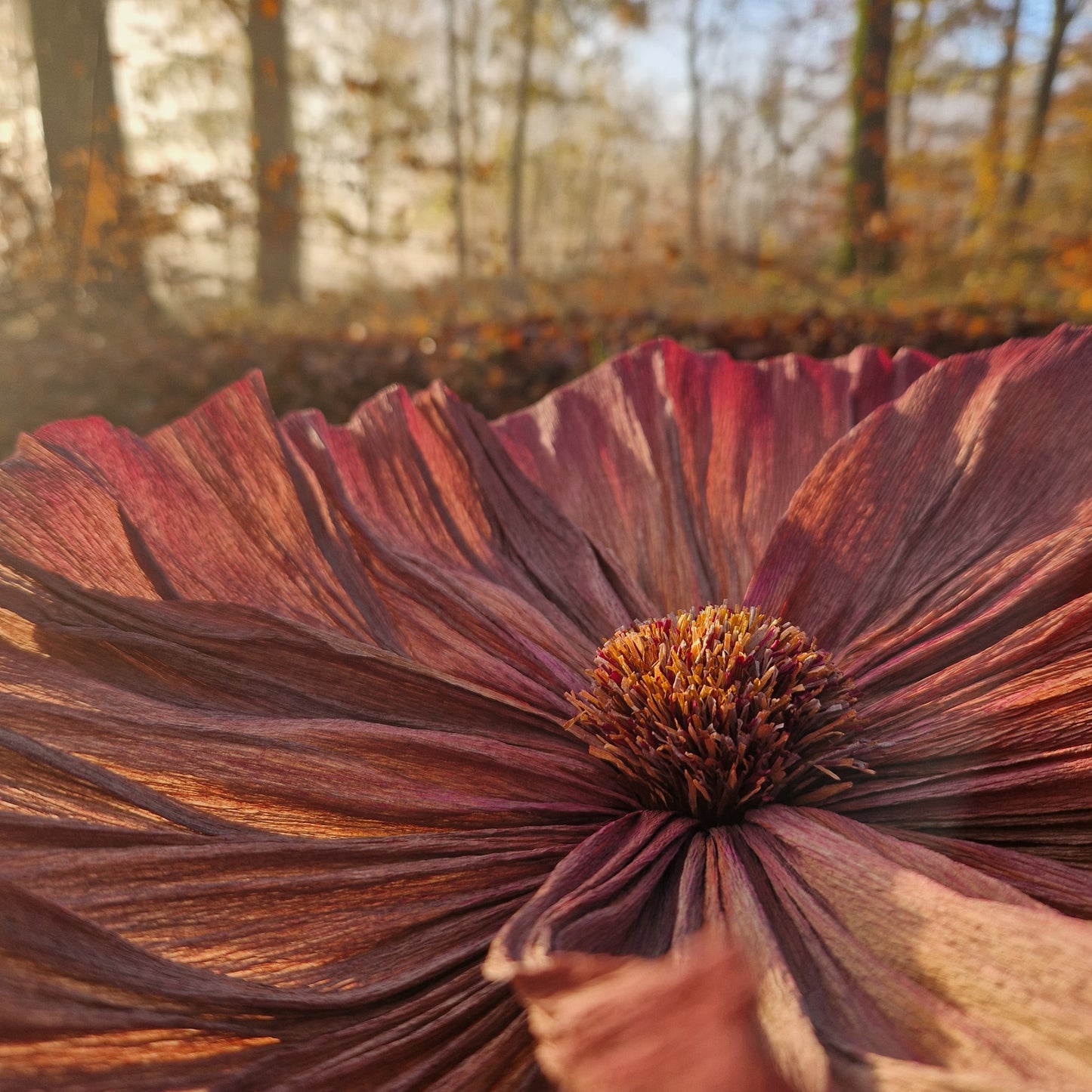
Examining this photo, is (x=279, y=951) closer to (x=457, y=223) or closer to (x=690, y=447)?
(x=690, y=447)

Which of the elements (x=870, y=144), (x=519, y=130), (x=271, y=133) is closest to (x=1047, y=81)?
(x=870, y=144)

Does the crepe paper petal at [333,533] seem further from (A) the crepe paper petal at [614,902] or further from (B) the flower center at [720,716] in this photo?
(A) the crepe paper petal at [614,902]

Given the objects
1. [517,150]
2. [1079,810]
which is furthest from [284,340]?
[517,150]

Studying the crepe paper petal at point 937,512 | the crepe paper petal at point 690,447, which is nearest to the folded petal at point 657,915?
the crepe paper petal at point 937,512

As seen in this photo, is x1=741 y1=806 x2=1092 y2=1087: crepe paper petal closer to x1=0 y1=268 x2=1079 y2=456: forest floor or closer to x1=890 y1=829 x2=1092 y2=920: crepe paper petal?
x1=890 y1=829 x2=1092 y2=920: crepe paper petal

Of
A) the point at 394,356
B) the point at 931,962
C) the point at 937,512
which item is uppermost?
the point at 394,356

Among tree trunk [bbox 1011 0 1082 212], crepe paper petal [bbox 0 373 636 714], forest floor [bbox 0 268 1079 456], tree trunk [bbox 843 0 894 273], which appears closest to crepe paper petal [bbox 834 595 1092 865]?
crepe paper petal [bbox 0 373 636 714]

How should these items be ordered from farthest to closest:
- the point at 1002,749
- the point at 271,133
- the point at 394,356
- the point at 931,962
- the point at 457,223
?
the point at 457,223 → the point at 271,133 → the point at 394,356 → the point at 1002,749 → the point at 931,962
